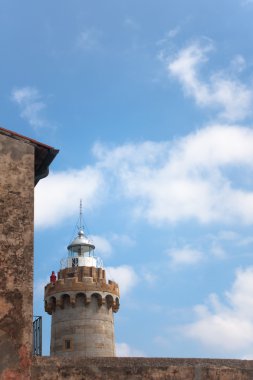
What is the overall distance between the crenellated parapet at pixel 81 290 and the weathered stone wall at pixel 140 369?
1956cm

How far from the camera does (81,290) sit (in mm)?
35000

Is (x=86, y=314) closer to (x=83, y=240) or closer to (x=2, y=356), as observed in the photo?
(x=83, y=240)

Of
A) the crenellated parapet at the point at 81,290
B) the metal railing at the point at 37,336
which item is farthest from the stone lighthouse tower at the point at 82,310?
the metal railing at the point at 37,336

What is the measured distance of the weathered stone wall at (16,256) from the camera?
1381 centimetres

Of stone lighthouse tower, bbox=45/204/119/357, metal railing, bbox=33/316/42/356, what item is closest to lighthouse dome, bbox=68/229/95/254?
stone lighthouse tower, bbox=45/204/119/357

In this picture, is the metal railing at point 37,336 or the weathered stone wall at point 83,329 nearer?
the metal railing at point 37,336

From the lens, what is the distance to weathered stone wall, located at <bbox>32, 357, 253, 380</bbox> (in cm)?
1429

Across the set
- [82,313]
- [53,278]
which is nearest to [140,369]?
[82,313]

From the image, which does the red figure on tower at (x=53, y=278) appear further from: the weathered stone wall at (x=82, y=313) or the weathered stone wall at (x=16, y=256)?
the weathered stone wall at (x=16, y=256)

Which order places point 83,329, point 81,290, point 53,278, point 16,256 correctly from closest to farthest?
point 16,256 < point 83,329 < point 81,290 < point 53,278

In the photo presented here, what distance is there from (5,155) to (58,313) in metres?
21.2

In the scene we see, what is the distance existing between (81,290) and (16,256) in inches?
817

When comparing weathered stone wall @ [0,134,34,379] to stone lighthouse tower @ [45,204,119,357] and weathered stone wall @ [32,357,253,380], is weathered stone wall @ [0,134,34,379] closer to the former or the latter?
weathered stone wall @ [32,357,253,380]

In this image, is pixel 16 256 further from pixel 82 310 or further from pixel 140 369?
pixel 82 310
